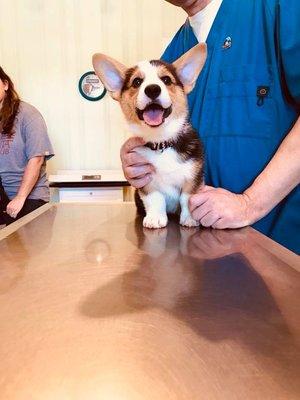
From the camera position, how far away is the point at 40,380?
0.32 metres

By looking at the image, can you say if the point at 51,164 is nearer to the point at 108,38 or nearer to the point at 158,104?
the point at 108,38

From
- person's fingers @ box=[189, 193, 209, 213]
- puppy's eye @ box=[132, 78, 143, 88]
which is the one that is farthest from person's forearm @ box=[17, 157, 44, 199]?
person's fingers @ box=[189, 193, 209, 213]

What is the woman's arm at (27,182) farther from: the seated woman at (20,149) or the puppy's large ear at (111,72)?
the puppy's large ear at (111,72)

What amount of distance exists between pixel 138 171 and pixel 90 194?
1546 millimetres

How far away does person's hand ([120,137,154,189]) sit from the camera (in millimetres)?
918

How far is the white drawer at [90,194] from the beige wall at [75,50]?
17.3 inches

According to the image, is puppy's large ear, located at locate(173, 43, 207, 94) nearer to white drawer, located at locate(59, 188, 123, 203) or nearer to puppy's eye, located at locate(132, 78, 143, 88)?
puppy's eye, located at locate(132, 78, 143, 88)

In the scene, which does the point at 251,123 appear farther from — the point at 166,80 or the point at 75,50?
the point at 75,50

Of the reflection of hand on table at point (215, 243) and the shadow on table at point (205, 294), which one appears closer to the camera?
the shadow on table at point (205, 294)

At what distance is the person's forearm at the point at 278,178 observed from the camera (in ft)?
2.74

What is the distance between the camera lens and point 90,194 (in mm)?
2426

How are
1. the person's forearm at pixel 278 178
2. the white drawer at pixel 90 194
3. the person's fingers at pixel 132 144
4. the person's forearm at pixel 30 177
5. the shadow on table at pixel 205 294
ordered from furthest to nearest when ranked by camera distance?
the white drawer at pixel 90 194 → the person's forearm at pixel 30 177 → the person's fingers at pixel 132 144 → the person's forearm at pixel 278 178 → the shadow on table at pixel 205 294

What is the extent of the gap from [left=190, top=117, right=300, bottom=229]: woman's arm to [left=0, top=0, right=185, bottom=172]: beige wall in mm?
1946

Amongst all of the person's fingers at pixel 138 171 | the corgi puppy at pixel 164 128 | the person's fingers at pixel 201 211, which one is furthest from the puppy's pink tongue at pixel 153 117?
the person's fingers at pixel 201 211
